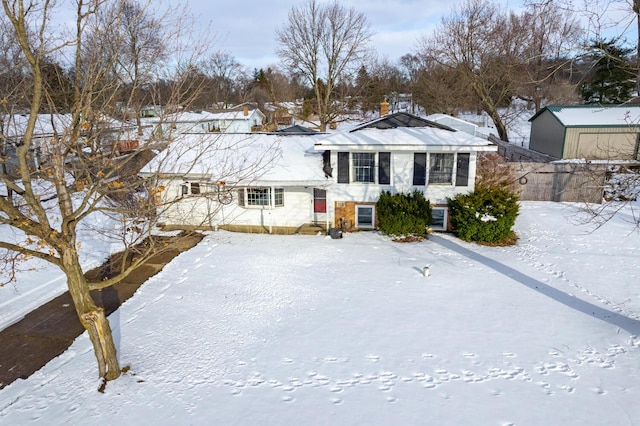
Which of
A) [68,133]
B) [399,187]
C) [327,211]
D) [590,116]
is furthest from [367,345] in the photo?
[590,116]

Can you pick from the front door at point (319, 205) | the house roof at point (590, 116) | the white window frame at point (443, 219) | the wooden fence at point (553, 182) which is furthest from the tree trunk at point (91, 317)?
the house roof at point (590, 116)

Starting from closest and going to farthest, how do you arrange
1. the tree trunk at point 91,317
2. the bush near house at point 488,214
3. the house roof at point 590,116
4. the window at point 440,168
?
the tree trunk at point 91,317, the bush near house at point 488,214, the window at point 440,168, the house roof at point 590,116

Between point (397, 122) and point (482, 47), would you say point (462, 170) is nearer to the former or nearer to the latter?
point (397, 122)

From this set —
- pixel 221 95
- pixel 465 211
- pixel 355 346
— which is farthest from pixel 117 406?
pixel 221 95

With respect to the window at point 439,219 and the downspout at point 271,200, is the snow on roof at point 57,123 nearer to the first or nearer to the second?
the downspout at point 271,200

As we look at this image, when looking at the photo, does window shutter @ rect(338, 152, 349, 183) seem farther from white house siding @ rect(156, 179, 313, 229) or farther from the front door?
white house siding @ rect(156, 179, 313, 229)

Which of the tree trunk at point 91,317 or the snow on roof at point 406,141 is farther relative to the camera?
the snow on roof at point 406,141

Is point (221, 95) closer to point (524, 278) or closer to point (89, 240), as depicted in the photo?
point (89, 240)
